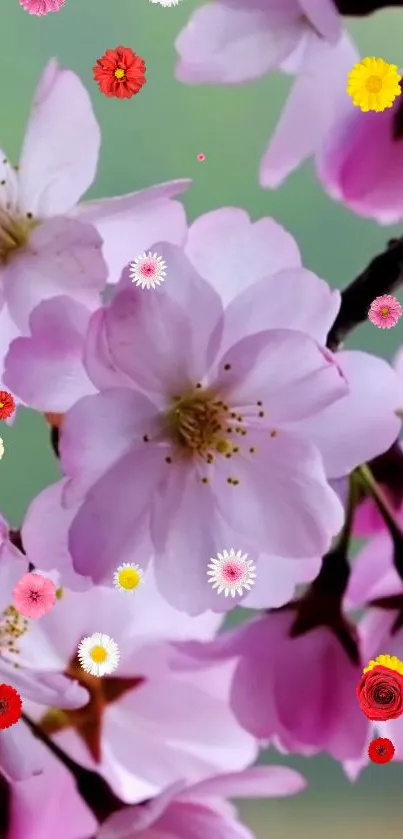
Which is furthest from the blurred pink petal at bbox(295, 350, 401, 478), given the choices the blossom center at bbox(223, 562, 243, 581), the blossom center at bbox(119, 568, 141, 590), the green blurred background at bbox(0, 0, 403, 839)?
the blossom center at bbox(119, 568, 141, 590)

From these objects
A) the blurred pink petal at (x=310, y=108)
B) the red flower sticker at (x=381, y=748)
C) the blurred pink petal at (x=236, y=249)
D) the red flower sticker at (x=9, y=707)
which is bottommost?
the red flower sticker at (x=381, y=748)

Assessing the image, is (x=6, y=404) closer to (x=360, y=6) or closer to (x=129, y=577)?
(x=129, y=577)

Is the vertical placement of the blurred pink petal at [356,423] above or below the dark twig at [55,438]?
below

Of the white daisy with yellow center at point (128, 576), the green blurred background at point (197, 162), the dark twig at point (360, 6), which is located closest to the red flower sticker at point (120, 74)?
the green blurred background at point (197, 162)

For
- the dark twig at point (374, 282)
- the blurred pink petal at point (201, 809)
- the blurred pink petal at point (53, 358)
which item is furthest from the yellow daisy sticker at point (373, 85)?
the blurred pink petal at point (201, 809)

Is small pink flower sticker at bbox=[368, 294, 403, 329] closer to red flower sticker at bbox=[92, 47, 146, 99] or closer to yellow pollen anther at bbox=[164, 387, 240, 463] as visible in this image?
yellow pollen anther at bbox=[164, 387, 240, 463]

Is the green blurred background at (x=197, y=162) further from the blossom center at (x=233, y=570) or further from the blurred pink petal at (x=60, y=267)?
the blossom center at (x=233, y=570)

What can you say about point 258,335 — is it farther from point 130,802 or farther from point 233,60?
point 130,802
